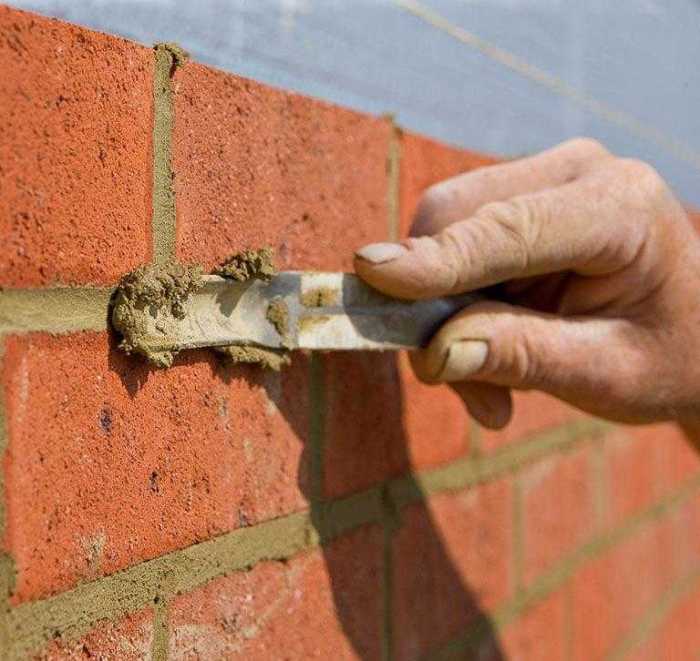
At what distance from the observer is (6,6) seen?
0.67 metres

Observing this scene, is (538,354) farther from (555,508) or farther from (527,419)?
(555,508)

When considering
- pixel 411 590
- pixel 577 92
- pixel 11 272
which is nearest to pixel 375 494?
A: pixel 411 590

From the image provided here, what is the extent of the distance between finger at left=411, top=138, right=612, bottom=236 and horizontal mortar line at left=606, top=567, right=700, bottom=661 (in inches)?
48.2

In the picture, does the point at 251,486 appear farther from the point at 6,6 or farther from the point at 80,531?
the point at 6,6

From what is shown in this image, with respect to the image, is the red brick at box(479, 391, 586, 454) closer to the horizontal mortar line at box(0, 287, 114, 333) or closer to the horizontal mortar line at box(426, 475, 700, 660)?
the horizontal mortar line at box(426, 475, 700, 660)

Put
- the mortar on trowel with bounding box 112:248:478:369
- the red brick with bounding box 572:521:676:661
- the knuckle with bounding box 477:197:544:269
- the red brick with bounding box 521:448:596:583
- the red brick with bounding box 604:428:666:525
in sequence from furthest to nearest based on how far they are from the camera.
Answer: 1. the red brick with bounding box 604:428:666:525
2. the red brick with bounding box 572:521:676:661
3. the red brick with bounding box 521:448:596:583
4. the knuckle with bounding box 477:197:544:269
5. the mortar on trowel with bounding box 112:248:478:369

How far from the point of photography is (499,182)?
3.92ft

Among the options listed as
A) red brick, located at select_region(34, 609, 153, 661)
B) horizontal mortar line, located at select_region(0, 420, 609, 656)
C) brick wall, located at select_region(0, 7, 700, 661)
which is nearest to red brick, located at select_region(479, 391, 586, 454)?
brick wall, located at select_region(0, 7, 700, 661)

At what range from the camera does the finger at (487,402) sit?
1173 millimetres

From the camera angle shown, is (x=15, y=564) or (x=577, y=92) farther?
(x=577, y=92)

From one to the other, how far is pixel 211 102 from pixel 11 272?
0.98 feet

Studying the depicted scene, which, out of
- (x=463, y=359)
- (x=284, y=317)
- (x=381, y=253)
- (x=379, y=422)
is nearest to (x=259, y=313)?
(x=284, y=317)

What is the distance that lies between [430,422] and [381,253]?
459 millimetres

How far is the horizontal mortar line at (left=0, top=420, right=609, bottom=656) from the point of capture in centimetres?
71
